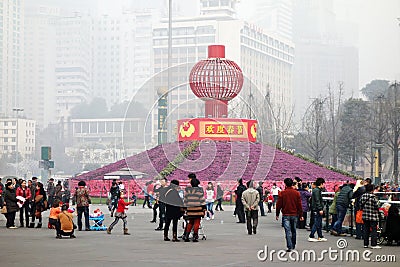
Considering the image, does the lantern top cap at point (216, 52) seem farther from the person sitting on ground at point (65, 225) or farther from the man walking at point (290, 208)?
the man walking at point (290, 208)

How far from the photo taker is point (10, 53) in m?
126

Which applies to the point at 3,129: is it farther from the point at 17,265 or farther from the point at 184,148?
the point at 17,265

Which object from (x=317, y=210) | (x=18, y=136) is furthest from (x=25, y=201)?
Answer: (x=18, y=136)

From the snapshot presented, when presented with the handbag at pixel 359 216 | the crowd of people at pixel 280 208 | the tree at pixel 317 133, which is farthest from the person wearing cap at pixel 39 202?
the tree at pixel 317 133

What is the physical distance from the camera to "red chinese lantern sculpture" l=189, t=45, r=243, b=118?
48.4m

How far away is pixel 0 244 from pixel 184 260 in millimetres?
5828

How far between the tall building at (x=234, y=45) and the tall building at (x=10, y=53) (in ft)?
75.3

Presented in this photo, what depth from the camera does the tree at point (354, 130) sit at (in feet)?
277

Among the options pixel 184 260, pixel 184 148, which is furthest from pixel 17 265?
pixel 184 148

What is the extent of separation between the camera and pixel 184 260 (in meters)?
15.4

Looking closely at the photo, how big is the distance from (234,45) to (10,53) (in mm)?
44224

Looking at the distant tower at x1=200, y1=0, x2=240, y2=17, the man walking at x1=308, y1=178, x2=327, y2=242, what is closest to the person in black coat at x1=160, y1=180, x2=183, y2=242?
the man walking at x1=308, y1=178, x2=327, y2=242

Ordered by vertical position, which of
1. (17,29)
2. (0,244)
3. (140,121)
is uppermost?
(17,29)

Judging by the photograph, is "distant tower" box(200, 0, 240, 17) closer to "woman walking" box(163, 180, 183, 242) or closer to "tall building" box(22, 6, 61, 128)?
"tall building" box(22, 6, 61, 128)
